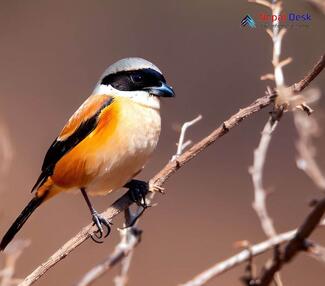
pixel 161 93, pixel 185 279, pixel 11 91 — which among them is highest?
pixel 11 91

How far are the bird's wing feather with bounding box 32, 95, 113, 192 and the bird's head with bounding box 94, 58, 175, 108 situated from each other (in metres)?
0.08

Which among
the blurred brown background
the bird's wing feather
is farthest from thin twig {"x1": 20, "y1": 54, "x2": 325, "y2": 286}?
the blurred brown background

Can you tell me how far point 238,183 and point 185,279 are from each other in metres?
1.68

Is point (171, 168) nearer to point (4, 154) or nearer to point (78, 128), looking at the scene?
point (4, 154)

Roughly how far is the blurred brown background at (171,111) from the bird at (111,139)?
1.20m

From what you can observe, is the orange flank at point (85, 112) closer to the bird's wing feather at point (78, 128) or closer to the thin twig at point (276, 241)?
the bird's wing feather at point (78, 128)

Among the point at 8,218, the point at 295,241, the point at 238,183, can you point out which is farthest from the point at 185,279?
the point at 295,241

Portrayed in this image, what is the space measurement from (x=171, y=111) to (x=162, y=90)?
150 inches

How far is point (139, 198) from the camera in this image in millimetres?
2615

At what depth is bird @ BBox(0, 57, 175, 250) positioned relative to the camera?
2756 mm

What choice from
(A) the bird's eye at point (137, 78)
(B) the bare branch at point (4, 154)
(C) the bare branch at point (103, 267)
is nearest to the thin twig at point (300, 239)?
(C) the bare branch at point (103, 267)

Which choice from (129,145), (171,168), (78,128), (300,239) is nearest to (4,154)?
(171,168)

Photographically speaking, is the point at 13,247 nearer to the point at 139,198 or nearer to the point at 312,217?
the point at 312,217

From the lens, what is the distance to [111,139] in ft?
9.06
